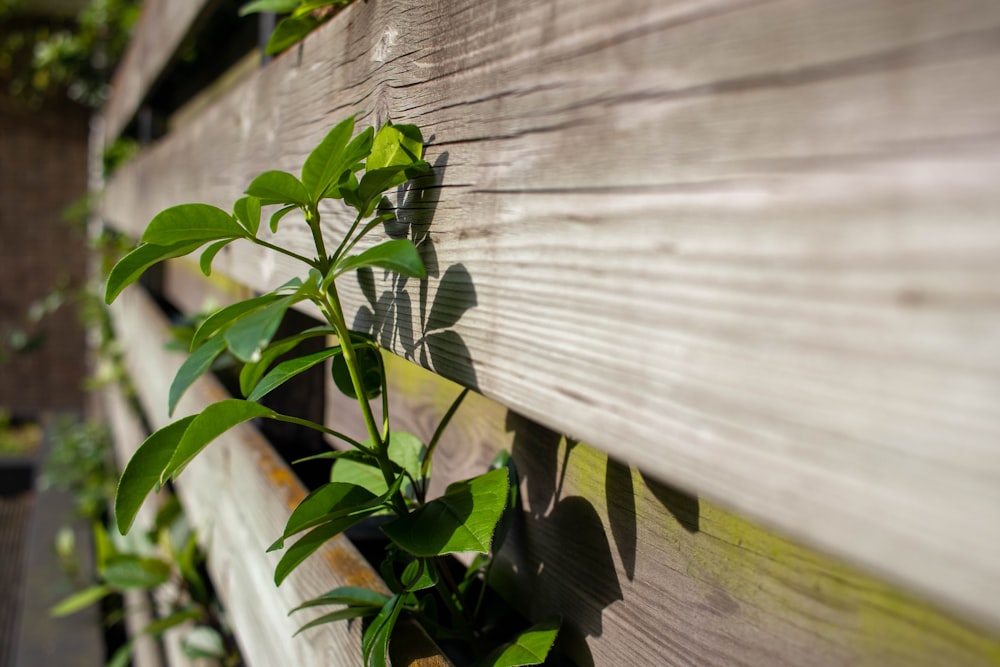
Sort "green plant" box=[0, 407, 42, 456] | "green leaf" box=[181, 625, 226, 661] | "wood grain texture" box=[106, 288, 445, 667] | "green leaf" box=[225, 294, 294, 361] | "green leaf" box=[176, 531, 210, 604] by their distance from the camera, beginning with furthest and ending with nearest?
1. "green plant" box=[0, 407, 42, 456]
2. "green leaf" box=[176, 531, 210, 604]
3. "green leaf" box=[181, 625, 226, 661]
4. "wood grain texture" box=[106, 288, 445, 667]
5. "green leaf" box=[225, 294, 294, 361]

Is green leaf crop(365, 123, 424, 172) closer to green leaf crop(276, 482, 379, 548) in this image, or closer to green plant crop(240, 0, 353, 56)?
green leaf crop(276, 482, 379, 548)

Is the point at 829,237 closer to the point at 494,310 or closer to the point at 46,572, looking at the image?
the point at 494,310

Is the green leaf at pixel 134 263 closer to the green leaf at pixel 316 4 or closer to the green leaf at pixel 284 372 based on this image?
the green leaf at pixel 284 372

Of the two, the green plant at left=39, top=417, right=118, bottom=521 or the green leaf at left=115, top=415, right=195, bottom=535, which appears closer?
the green leaf at left=115, top=415, right=195, bottom=535

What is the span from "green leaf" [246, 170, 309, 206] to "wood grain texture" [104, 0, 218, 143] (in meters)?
1.14

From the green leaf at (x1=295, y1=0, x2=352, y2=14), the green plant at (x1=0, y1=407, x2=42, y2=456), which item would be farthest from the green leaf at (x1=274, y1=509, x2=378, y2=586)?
the green plant at (x1=0, y1=407, x2=42, y2=456)

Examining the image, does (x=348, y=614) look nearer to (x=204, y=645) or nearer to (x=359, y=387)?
(x=359, y=387)

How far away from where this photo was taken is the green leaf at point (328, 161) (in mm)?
475

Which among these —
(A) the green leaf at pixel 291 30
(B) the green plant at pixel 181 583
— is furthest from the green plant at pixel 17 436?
(A) the green leaf at pixel 291 30

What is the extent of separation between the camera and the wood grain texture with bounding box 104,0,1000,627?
21 centimetres

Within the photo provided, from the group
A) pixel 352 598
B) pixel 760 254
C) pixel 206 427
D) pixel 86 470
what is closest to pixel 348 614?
pixel 352 598

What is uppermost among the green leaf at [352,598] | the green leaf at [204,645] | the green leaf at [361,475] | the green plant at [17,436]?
the green leaf at [361,475]

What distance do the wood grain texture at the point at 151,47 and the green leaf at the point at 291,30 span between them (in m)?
0.70

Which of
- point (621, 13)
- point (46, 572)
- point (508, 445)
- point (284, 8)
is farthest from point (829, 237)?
point (46, 572)
